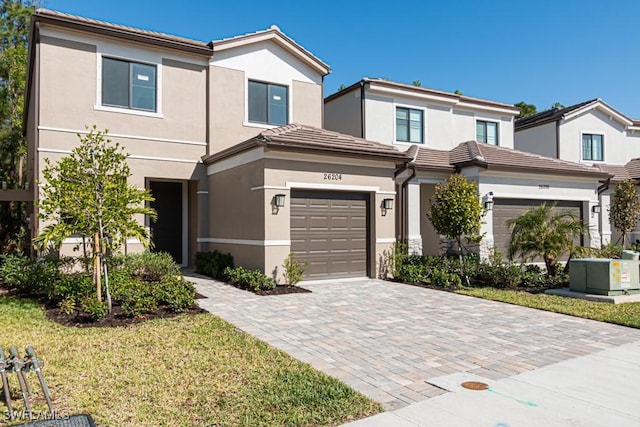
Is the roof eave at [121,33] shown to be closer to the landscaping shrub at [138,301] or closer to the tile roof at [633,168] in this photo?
the landscaping shrub at [138,301]

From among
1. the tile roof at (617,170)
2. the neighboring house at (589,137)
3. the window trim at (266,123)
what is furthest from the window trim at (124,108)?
the tile roof at (617,170)

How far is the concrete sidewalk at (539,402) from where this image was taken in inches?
165

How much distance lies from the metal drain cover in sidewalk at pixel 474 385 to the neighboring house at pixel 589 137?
20.6 meters

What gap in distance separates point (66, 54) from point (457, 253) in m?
14.6

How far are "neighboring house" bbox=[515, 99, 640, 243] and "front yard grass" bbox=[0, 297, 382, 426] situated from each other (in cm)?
2161

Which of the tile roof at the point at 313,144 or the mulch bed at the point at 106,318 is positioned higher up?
the tile roof at the point at 313,144

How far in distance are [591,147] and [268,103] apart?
1801cm

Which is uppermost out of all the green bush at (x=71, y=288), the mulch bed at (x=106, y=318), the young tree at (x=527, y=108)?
the young tree at (x=527, y=108)

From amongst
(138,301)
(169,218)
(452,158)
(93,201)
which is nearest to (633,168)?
(452,158)

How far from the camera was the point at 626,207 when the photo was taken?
18016 millimetres

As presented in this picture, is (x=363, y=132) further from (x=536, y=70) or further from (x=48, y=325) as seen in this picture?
(x=48, y=325)

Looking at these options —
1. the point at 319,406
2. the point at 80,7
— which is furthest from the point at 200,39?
the point at 319,406

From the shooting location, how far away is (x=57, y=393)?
4.82m

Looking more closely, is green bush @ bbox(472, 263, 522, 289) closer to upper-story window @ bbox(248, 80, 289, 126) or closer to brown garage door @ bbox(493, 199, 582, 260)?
brown garage door @ bbox(493, 199, 582, 260)
